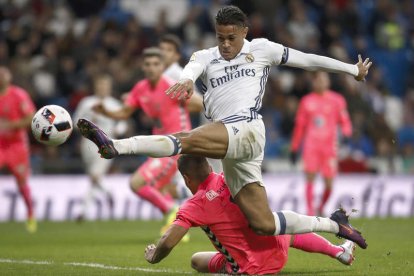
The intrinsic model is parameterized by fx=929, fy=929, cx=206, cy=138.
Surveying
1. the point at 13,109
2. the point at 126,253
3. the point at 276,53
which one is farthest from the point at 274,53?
the point at 13,109

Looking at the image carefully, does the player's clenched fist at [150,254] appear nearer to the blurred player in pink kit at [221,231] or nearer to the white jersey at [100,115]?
the blurred player in pink kit at [221,231]

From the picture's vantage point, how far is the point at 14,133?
51.7ft

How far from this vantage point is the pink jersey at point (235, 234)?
8.35 meters

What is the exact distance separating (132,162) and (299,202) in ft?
12.1

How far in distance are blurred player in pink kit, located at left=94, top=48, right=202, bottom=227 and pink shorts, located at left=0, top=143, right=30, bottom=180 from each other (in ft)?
10.5

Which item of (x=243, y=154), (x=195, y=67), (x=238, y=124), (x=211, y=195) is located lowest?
(x=211, y=195)

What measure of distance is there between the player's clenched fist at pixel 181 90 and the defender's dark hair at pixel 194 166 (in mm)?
824

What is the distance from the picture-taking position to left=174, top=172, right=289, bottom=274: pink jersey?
8.35 meters

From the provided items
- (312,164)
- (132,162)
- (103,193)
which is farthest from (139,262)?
(132,162)

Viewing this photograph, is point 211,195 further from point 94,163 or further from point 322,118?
point 94,163

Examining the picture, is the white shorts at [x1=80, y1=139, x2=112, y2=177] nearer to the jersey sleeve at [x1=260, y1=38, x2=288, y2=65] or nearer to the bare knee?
the bare knee

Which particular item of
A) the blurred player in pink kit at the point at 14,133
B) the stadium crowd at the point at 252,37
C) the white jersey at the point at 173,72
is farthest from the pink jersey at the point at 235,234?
the stadium crowd at the point at 252,37

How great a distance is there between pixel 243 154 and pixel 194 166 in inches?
21.8

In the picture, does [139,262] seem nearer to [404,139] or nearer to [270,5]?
[404,139]
